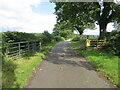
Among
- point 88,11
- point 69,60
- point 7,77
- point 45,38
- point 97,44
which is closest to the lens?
point 7,77

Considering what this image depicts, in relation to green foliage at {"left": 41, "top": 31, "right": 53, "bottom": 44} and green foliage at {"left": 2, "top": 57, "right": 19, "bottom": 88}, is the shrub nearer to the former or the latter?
green foliage at {"left": 2, "top": 57, "right": 19, "bottom": 88}

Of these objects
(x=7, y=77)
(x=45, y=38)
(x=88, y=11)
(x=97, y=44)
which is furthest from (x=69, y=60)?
(x=45, y=38)

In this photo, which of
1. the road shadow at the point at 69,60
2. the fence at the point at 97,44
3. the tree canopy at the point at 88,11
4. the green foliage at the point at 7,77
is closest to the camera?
the green foliage at the point at 7,77

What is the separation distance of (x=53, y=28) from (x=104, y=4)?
5840 cm

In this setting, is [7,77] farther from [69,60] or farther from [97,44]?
[97,44]

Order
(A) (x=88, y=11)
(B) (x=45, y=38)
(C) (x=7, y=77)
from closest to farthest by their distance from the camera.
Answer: (C) (x=7, y=77) < (A) (x=88, y=11) < (B) (x=45, y=38)

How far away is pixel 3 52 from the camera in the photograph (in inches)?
358

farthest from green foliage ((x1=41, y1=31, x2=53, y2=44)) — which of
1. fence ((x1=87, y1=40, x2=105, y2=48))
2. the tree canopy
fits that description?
fence ((x1=87, y1=40, x2=105, y2=48))

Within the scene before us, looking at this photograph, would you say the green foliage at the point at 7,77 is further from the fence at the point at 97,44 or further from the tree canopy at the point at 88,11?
the fence at the point at 97,44

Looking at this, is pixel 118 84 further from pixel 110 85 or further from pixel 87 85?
pixel 87 85

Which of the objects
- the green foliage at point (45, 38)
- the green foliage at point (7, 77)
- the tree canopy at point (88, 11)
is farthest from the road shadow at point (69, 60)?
the green foliage at point (45, 38)

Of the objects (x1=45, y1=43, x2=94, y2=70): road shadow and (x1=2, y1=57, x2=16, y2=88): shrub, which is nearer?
(x1=2, y1=57, x2=16, y2=88): shrub

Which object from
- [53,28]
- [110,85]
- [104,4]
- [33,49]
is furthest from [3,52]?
[53,28]

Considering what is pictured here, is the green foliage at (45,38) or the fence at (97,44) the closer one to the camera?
the fence at (97,44)
